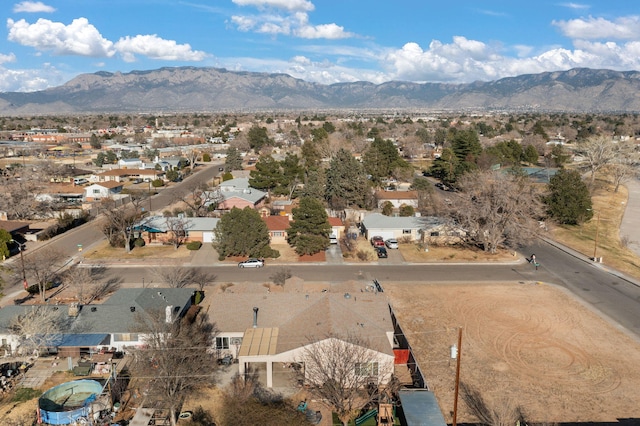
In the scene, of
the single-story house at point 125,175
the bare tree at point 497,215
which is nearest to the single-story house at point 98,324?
the bare tree at point 497,215

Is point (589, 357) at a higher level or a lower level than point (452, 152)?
lower

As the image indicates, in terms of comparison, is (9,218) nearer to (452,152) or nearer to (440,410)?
(440,410)

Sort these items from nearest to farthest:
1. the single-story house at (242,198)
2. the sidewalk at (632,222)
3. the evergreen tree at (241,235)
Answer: the evergreen tree at (241,235)
the sidewalk at (632,222)
the single-story house at (242,198)

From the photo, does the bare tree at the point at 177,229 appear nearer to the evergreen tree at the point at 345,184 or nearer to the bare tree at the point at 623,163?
the evergreen tree at the point at 345,184

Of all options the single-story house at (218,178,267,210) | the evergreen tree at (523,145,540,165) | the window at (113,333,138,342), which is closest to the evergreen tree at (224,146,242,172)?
the single-story house at (218,178,267,210)

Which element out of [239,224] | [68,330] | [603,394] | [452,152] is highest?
[452,152]

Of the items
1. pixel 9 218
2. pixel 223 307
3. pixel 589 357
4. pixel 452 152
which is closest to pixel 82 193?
pixel 9 218

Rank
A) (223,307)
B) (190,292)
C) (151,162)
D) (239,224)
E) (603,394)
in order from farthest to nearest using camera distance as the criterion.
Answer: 1. (151,162)
2. (239,224)
3. (190,292)
4. (223,307)
5. (603,394)
